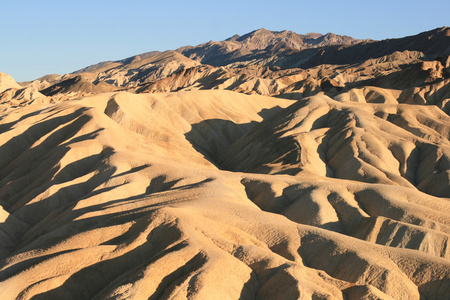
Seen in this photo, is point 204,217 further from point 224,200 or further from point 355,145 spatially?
point 355,145

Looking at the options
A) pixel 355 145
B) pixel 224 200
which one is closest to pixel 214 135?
pixel 355 145

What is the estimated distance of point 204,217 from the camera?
35.7 meters

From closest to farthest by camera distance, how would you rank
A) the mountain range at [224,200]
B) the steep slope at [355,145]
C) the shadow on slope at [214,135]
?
the mountain range at [224,200], the steep slope at [355,145], the shadow on slope at [214,135]

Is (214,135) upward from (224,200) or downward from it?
downward

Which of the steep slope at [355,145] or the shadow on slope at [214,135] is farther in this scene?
the shadow on slope at [214,135]

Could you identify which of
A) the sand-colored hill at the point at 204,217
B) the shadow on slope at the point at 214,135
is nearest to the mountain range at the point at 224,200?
the sand-colored hill at the point at 204,217

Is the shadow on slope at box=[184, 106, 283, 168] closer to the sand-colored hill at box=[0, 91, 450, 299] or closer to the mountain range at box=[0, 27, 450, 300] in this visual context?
the mountain range at box=[0, 27, 450, 300]

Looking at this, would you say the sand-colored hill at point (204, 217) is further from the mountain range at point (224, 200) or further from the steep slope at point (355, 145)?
the steep slope at point (355, 145)

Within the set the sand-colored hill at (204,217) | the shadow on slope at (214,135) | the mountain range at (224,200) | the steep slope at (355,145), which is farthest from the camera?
the shadow on slope at (214,135)

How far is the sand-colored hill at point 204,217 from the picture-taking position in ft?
95.3

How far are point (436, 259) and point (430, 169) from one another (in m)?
34.7

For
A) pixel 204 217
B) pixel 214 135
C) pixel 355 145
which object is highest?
pixel 204 217

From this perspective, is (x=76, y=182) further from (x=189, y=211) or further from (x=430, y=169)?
(x=430, y=169)

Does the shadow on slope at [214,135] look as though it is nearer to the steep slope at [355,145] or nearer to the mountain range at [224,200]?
the mountain range at [224,200]
